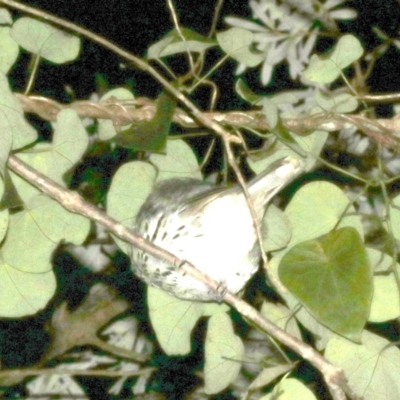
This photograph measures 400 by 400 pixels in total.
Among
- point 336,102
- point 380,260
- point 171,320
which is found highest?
point 336,102

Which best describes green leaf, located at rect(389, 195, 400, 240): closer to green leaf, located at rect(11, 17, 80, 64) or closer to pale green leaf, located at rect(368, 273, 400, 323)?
pale green leaf, located at rect(368, 273, 400, 323)

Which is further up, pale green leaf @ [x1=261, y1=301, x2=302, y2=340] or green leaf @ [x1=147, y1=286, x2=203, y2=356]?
pale green leaf @ [x1=261, y1=301, x2=302, y2=340]

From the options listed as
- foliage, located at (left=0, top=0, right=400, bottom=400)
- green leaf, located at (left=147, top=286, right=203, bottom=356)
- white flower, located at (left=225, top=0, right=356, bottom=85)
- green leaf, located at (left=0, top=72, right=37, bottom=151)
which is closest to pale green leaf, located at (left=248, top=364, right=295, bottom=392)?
foliage, located at (left=0, top=0, right=400, bottom=400)

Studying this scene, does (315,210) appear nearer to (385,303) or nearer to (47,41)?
(385,303)

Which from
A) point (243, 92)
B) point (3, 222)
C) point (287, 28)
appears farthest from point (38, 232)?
point (287, 28)

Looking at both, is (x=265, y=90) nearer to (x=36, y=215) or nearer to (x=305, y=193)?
(x=305, y=193)
